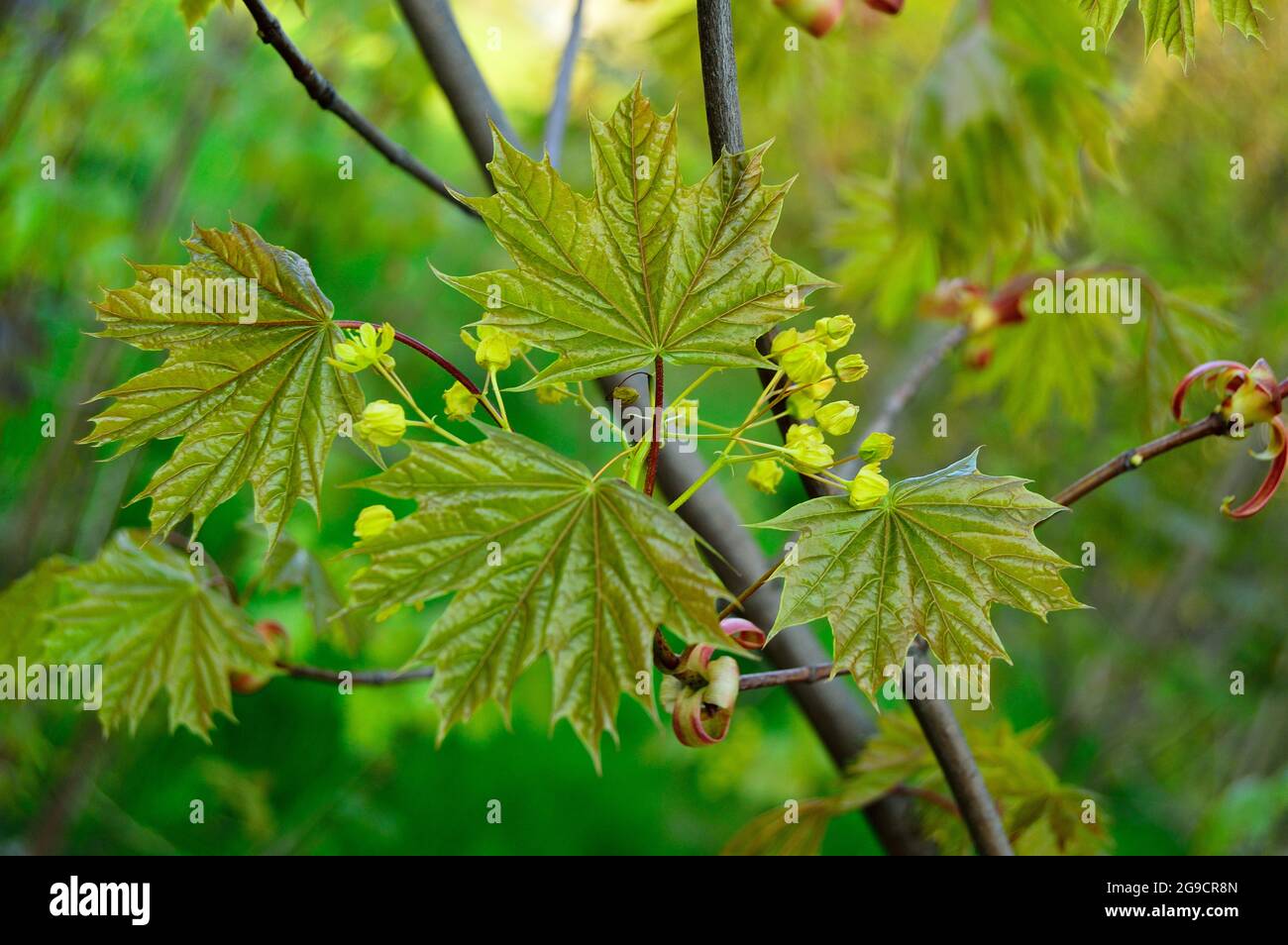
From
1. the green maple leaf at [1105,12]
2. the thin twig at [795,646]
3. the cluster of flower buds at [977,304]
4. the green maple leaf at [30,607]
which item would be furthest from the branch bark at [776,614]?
the green maple leaf at [30,607]

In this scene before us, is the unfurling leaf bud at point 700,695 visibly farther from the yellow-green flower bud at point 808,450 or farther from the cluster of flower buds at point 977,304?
the cluster of flower buds at point 977,304

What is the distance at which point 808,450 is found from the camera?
55 centimetres

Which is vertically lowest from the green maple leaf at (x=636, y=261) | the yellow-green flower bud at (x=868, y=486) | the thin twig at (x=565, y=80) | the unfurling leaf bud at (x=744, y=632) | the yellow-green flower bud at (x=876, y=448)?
the unfurling leaf bud at (x=744, y=632)

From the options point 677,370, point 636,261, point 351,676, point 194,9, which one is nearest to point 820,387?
point 636,261

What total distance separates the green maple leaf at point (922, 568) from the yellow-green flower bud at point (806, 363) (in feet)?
0.23

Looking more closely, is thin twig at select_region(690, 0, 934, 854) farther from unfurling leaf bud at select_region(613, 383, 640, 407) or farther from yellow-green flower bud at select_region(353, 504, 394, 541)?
yellow-green flower bud at select_region(353, 504, 394, 541)

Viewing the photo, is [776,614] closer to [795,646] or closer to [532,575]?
[795,646]

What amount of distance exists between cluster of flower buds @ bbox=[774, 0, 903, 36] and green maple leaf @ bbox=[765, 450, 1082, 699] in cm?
34

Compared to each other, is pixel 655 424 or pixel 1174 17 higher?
pixel 1174 17

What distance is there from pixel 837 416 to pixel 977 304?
0.48 m

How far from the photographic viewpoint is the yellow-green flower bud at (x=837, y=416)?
558 millimetres

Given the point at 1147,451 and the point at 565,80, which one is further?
the point at 565,80
